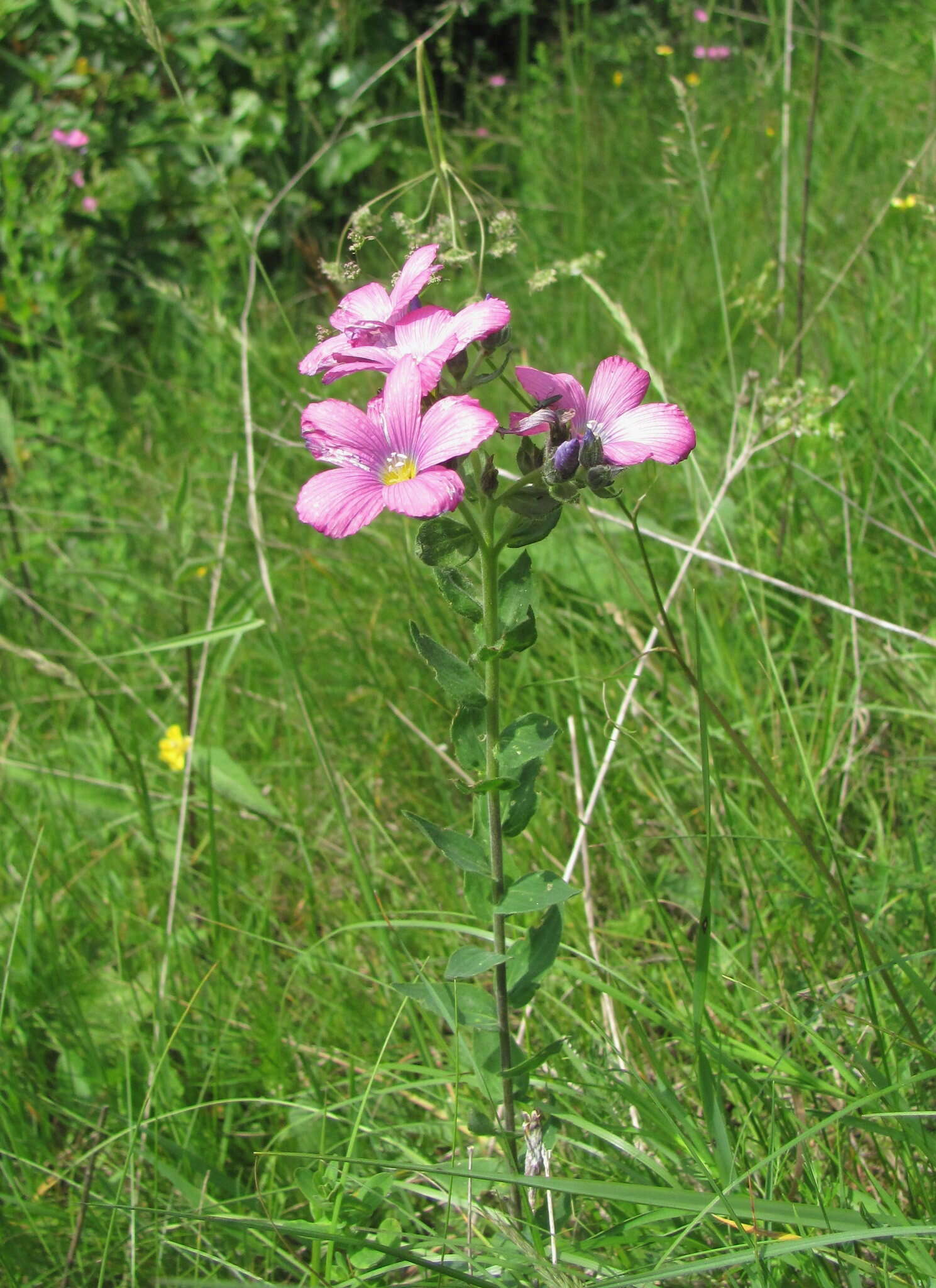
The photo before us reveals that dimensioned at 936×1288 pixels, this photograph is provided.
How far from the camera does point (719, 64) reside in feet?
18.8

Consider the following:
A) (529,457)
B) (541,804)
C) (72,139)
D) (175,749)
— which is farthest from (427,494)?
(72,139)

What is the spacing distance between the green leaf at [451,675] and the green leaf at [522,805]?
0.10 meters

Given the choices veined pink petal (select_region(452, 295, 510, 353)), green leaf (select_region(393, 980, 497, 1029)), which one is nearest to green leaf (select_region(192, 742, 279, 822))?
green leaf (select_region(393, 980, 497, 1029))

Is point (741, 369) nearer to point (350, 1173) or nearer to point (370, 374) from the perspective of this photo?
point (370, 374)

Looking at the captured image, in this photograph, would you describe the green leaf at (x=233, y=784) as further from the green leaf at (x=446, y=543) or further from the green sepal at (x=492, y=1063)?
the green leaf at (x=446, y=543)

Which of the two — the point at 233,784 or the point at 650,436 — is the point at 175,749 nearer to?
the point at 233,784

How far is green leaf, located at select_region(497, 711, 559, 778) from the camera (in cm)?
106

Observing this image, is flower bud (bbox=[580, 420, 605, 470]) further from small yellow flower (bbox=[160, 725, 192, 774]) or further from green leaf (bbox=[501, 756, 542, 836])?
small yellow flower (bbox=[160, 725, 192, 774])

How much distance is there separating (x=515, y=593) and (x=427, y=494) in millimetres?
217

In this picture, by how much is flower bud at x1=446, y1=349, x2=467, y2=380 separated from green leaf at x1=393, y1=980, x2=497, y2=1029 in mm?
648

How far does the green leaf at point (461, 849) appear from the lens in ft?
3.58

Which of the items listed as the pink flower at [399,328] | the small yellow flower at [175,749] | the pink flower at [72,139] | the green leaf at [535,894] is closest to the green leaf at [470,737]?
the green leaf at [535,894]

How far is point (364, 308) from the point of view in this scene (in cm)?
112

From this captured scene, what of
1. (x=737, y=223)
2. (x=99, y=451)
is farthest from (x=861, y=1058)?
(x=737, y=223)
